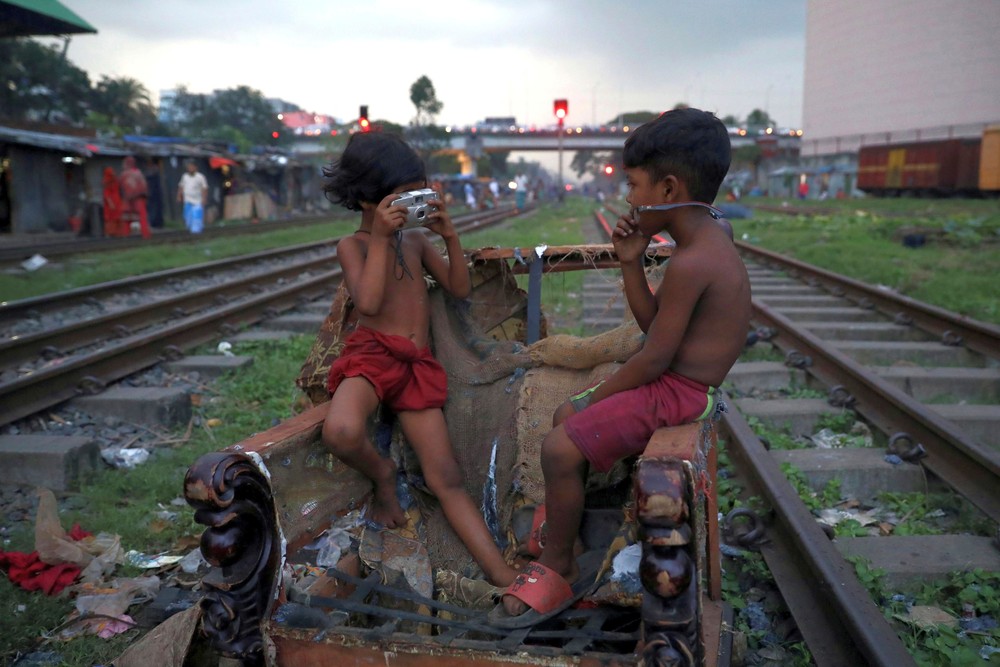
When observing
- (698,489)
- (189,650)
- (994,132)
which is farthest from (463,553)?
(994,132)

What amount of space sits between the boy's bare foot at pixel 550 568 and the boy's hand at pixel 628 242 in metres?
0.93

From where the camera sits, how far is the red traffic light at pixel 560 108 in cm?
2797

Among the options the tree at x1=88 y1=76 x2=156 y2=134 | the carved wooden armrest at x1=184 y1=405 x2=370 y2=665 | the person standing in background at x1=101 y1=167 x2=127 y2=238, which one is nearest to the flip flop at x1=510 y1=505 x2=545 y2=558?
the carved wooden armrest at x1=184 y1=405 x2=370 y2=665

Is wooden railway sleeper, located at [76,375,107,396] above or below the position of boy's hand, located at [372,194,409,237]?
A: below

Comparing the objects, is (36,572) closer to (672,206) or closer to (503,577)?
(503,577)

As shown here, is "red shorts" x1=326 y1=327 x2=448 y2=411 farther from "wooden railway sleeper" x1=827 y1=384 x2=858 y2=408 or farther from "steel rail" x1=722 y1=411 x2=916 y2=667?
"wooden railway sleeper" x1=827 y1=384 x2=858 y2=408

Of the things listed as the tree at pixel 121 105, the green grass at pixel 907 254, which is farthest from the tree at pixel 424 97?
the green grass at pixel 907 254

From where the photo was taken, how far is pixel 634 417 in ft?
7.18

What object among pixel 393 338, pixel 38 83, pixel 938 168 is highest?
pixel 38 83

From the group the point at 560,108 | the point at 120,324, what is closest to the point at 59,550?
the point at 120,324

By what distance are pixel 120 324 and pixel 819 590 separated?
6.82 meters

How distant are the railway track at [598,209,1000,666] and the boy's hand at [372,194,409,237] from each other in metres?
1.88

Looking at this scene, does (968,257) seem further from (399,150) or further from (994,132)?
(994,132)

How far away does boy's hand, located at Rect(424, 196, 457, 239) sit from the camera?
274cm
